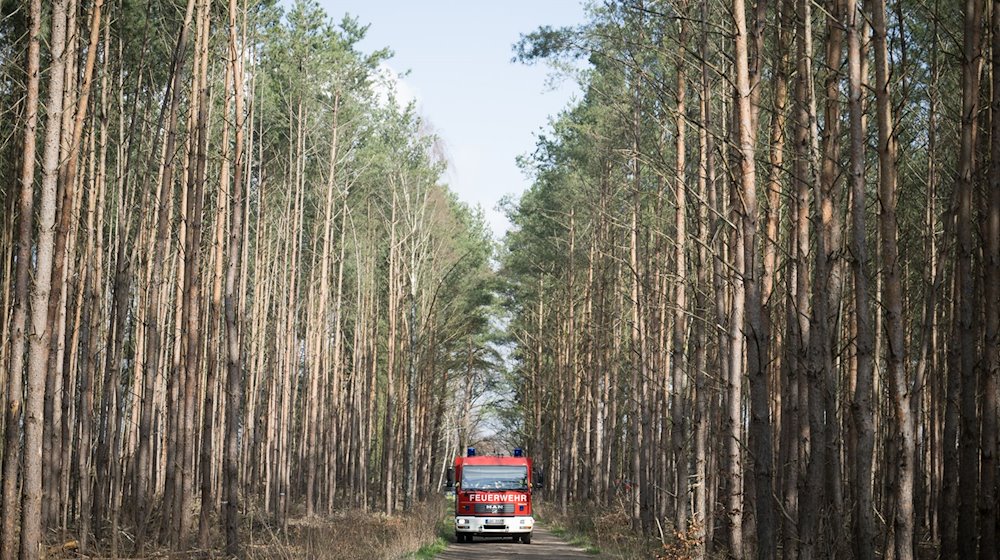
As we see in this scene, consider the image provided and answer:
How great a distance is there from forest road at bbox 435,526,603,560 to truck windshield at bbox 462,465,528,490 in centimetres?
144

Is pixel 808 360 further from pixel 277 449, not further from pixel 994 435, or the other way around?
pixel 277 449

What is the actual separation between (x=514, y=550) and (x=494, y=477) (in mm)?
3855

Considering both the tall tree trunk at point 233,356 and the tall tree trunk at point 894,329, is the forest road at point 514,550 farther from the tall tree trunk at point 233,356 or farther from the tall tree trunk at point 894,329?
the tall tree trunk at point 894,329

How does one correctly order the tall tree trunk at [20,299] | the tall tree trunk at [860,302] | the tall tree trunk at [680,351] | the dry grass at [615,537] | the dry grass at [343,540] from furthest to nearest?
the tall tree trunk at [680,351], the dry grass at [615,537], the dry grass at [343,540], the tall tree trunk at [20,299], the tall tree trunk at [860,302]

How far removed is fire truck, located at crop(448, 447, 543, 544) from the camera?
85.5 ft

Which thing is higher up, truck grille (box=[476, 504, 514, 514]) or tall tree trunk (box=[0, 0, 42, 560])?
tall tree trunk (box=[0, 0, 42, 560])

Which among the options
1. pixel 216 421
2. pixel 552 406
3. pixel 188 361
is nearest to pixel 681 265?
pixel 188 361

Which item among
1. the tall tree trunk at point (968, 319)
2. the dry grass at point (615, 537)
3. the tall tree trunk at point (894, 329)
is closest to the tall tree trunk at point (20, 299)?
the dry grass at point (615, 537)

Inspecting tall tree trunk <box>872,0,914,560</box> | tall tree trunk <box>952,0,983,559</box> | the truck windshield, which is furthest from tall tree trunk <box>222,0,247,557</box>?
the truck windshield

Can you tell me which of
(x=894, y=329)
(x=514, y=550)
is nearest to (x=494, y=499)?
(x=514, y=550)

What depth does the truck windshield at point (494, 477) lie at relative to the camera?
2652 cm

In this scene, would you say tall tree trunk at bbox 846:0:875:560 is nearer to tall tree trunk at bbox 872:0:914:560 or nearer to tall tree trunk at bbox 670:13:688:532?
tall tree trunk at bbox 872:0:914:560

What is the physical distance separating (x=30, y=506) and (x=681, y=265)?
10.2 metres

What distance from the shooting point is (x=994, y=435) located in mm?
9664
